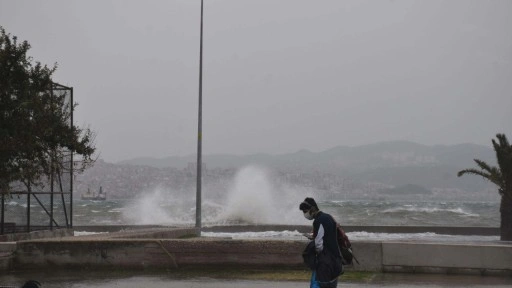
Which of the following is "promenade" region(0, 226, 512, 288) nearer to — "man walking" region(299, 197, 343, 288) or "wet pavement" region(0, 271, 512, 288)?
"wet pavement" region(0, 271, 512, 288)

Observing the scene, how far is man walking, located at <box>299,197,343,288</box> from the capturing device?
862 cm

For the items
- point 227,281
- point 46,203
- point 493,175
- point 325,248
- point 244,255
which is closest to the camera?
point 325,248

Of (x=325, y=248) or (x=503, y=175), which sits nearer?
(x=325, y=248)

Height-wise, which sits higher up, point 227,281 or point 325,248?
point 325,248

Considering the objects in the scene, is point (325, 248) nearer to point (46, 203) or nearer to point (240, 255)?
point (240, 255)

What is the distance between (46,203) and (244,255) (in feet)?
31.0

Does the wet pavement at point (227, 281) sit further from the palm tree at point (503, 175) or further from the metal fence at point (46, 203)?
the palm tree at point (503, 175)

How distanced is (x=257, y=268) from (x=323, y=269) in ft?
19.3

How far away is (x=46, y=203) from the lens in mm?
21734

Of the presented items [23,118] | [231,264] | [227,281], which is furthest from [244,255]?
[23,118]

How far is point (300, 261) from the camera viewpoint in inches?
557

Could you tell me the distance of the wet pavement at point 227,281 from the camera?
41.0 feet

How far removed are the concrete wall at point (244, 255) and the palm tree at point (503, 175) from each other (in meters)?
24.3

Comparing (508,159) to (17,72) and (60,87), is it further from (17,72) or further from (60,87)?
(17,72)
